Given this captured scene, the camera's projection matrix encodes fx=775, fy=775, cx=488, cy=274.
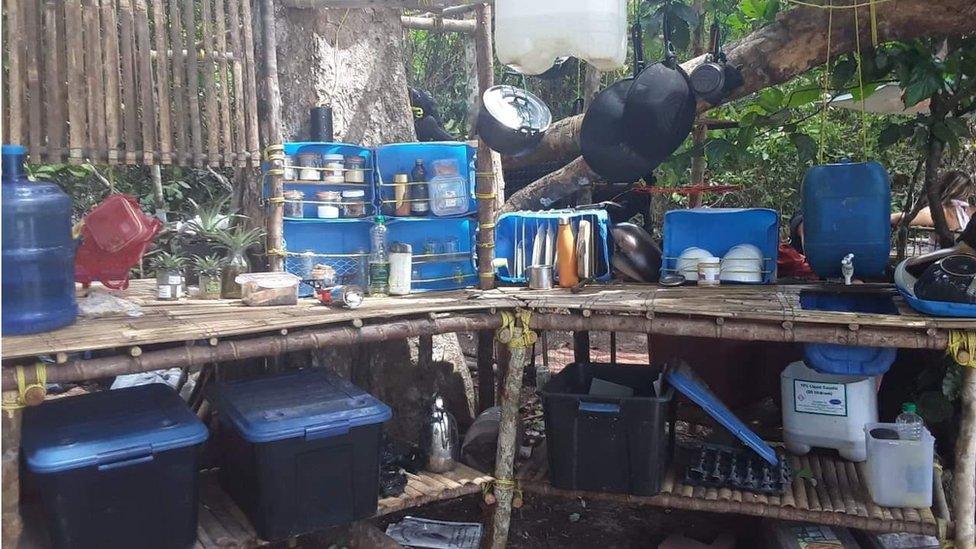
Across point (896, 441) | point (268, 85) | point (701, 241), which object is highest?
point (268, 85)

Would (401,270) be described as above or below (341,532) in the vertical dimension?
above

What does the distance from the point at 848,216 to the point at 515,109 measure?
1.79m

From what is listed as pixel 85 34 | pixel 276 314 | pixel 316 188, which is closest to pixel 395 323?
pixel 276 314

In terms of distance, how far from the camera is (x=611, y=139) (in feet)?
13.5

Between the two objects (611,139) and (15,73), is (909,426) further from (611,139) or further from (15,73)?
(15,73)

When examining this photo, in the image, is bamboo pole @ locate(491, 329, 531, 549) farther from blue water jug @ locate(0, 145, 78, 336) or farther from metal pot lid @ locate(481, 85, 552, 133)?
blue water jug @ locate(0, 145, 78, 336)

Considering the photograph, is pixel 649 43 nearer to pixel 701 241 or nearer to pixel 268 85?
pixel 701 241

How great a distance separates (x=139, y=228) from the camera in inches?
135

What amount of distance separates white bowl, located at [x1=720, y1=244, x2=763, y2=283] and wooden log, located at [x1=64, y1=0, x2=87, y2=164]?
317 cm

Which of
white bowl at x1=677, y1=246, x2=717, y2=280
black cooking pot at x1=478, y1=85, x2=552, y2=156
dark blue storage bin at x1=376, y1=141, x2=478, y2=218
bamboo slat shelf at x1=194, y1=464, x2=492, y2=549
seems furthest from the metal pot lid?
bamboo slat shelf at x1=194, y1=464, x2=492, y2=549

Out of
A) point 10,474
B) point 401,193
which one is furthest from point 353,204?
point 10,474

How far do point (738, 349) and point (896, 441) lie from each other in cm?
135

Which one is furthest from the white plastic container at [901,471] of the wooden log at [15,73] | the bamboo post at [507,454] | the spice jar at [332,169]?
the wooden log at [15,73]

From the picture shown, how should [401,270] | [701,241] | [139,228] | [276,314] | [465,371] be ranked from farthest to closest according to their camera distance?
[465,371], [701,241], [401,270], [139,228], [276,314]
